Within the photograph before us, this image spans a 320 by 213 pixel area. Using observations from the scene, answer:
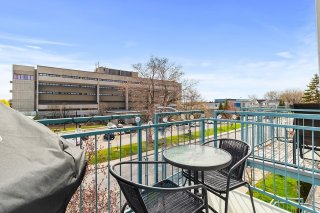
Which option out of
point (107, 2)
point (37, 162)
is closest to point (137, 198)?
point (37, 162)

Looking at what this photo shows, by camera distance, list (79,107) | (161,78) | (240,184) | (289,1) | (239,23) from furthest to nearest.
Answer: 1. (79,107)
2. (161,78)
3. (239,23)
4. (289,1)
5. (240,184)

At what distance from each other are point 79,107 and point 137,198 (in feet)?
156

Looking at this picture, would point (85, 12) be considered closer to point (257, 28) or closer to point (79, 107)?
point (257, 28)

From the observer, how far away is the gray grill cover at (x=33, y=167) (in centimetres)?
78

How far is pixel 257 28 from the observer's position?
34.4 ft

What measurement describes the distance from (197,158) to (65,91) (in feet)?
165

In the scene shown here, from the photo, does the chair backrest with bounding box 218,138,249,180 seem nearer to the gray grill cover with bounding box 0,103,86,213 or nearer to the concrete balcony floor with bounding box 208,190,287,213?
the concrete balcony floor with bounding box 208,190,287,213

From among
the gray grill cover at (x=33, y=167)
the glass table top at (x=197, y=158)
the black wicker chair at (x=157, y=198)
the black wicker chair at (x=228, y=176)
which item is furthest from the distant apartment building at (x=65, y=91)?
the gray grill cover at (x=33, y=167)

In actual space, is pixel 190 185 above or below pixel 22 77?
below

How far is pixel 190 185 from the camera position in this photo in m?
2.11

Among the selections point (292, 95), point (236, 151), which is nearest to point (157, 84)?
point (236, 151)

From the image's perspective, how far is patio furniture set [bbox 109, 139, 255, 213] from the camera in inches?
55.3

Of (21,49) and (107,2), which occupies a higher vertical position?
(21,49)

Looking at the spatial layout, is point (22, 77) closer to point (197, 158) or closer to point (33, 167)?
point (197, 158)
